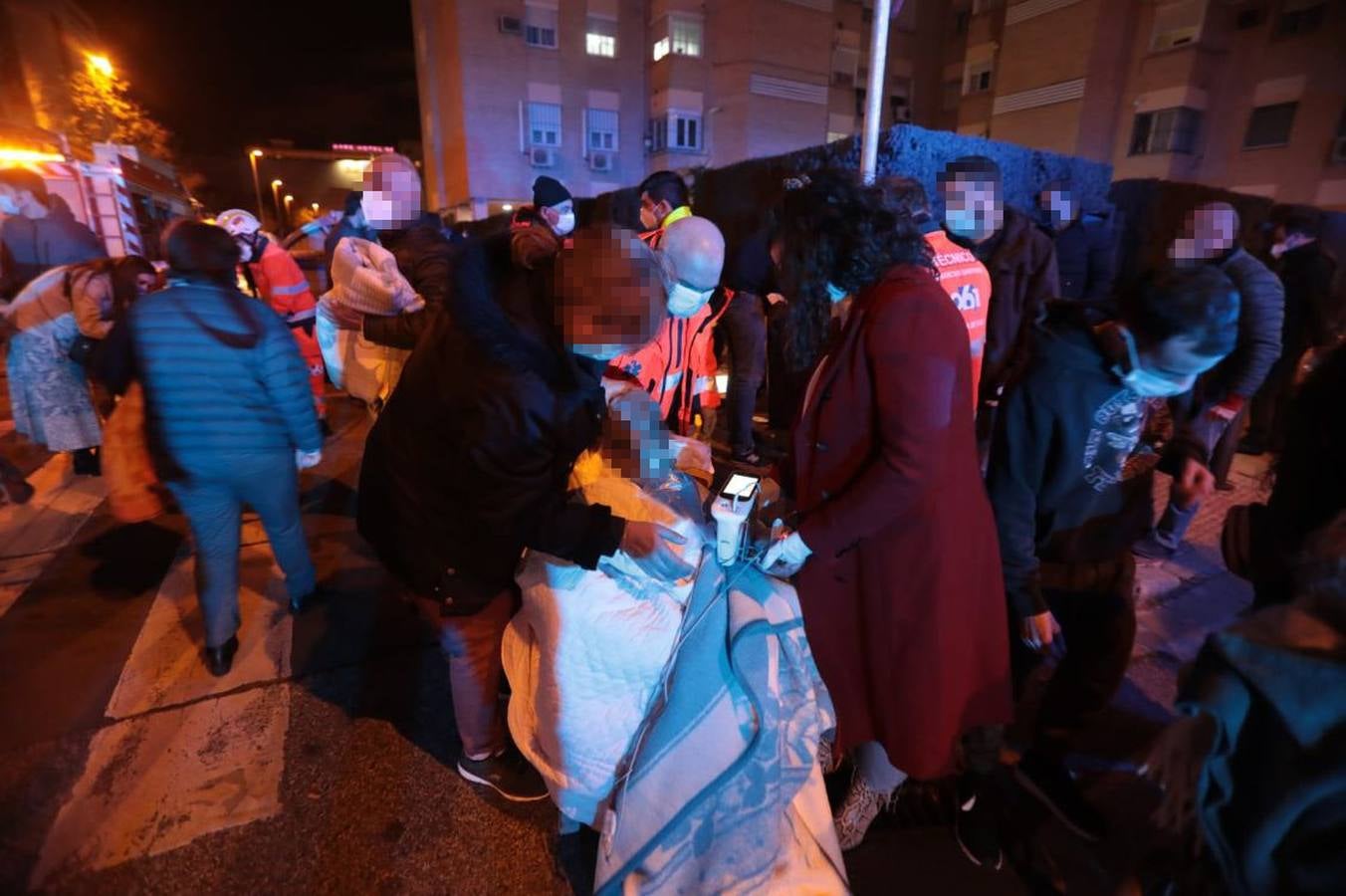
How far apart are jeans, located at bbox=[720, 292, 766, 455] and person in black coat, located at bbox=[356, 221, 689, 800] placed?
4.08m

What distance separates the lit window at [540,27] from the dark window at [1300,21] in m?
22.8

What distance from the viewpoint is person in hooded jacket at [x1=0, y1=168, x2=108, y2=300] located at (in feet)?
21.2

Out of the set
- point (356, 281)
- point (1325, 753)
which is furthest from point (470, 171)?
point (1325, 753)

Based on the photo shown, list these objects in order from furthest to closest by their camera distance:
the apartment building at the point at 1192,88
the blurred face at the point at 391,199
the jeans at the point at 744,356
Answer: the apartment building at the point at 1192,88 < the jeans at the point at 744,356 < the blurred face at the point at 391,199

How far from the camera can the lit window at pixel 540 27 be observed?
22.9 meters

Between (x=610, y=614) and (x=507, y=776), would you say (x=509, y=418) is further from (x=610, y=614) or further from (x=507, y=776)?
(x=507, y=776)

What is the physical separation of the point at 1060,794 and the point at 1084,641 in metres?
0.62

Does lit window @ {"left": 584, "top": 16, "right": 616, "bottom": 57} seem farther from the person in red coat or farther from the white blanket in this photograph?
the white blanket

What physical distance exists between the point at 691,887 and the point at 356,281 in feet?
9.47

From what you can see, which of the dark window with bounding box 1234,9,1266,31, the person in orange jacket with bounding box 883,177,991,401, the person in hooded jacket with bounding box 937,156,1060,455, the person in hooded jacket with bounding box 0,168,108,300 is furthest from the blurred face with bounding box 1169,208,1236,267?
the dark window with bounding box 1234,9,1266,31

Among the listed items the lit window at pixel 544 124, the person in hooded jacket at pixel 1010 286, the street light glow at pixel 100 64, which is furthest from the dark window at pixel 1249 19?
the street light glow at pixel 100 64

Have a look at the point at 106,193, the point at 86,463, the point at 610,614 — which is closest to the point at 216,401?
the point at 610,614

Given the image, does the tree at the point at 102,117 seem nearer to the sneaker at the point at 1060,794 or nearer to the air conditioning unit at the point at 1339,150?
the sneaker at the point at 1060,794

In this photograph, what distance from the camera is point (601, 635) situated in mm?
1794
